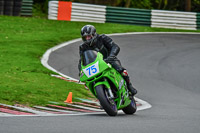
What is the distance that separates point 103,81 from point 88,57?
556 millimetres

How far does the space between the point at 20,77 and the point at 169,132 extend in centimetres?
705

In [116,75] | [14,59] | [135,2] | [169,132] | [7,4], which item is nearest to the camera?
[169,132]

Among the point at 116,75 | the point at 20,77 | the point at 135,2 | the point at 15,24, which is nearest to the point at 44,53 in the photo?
the point at 20,77

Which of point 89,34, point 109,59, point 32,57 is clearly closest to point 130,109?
point 109,59

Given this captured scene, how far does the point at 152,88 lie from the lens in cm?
1429

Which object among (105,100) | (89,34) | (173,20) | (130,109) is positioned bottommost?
(130,109)

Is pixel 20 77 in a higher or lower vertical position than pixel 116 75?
lower

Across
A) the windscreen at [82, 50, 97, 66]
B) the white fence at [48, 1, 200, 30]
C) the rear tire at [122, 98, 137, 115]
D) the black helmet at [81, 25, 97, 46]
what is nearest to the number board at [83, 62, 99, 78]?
the windscreen at [82, 50, 97, 66]

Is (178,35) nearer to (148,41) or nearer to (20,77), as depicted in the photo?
(148,41)

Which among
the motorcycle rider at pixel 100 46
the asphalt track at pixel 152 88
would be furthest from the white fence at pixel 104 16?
the motorcycle rider at pixel 100 46

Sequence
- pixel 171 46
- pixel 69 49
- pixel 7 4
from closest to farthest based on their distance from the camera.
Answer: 1. pixel 69 49
2. pixel 171 46
3. pixel 7 4

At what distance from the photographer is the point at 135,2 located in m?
44.8

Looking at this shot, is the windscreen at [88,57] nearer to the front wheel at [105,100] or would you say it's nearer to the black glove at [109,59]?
the black glove at [109,59]

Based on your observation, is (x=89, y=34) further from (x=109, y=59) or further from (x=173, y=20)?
(x=173, y=20)
